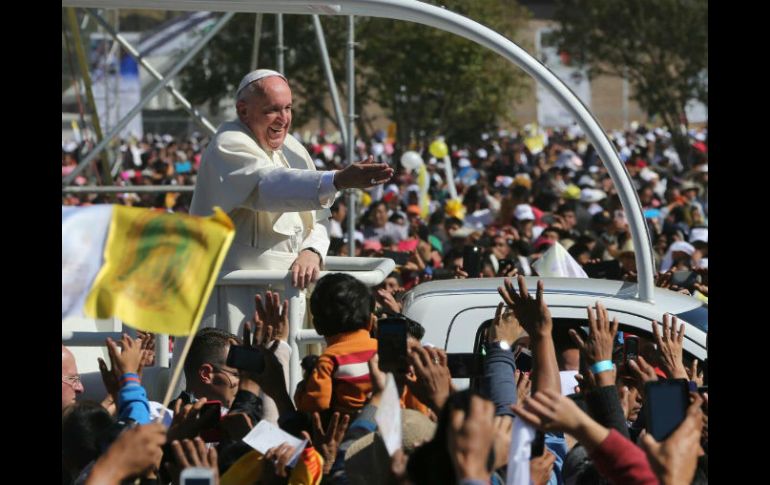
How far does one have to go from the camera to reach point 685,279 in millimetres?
8883

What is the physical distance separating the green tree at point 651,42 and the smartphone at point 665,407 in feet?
103

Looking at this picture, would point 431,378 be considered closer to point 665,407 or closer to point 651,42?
point 665,407

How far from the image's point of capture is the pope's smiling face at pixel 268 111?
19.1 feet

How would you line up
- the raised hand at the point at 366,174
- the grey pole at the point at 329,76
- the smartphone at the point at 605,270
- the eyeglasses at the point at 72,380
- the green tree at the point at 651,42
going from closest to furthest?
1. the eyeglasses at the point at 72,380
2. the raised hand at the point at 366,174
3. the smartphone at the point at 605,270
4. the grey pole at the point at 329,76
5. the green tree at the point at 651,42

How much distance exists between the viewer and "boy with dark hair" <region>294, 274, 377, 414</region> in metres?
4.41

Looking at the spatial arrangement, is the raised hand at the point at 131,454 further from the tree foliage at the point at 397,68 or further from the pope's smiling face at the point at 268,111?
the tree foliage at the point at 397,68

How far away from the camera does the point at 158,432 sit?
339cm

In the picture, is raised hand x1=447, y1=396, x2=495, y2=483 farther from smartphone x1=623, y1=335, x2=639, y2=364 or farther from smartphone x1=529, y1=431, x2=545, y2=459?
smartphone x1=623, y1=335, x2=639, y2=364

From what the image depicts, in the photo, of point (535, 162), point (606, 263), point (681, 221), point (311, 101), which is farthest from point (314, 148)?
point (606, 263)

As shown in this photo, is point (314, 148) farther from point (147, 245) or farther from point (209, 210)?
point (147, 245)

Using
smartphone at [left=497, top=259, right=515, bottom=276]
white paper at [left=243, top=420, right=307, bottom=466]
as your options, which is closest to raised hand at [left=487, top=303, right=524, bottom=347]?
white paper at [left=243, top=420, right=307, bottom=466]

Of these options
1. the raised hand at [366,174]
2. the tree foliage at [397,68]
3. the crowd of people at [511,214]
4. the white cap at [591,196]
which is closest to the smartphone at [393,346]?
the raised hand at [366,174]

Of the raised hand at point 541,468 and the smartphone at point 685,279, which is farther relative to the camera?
the smartphone at point 685,279
